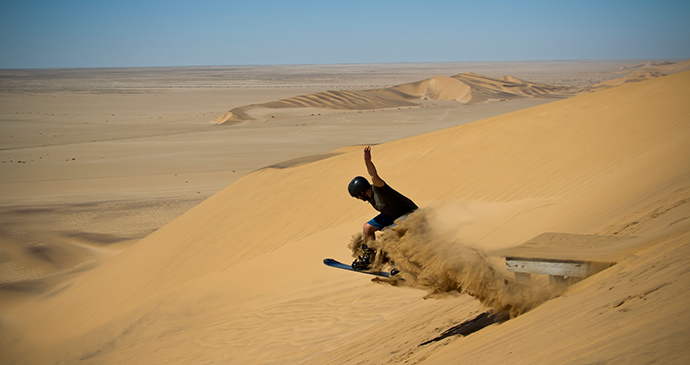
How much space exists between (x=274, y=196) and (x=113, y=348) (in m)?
5.48

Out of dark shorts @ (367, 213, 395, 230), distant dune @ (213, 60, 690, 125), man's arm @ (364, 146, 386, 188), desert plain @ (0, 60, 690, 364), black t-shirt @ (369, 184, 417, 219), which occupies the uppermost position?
distant dune @ (213, 60, 690, 125)

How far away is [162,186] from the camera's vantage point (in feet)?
68.4

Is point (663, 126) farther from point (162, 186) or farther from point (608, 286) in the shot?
point (162, 186)

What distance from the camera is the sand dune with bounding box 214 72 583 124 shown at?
50263 mm

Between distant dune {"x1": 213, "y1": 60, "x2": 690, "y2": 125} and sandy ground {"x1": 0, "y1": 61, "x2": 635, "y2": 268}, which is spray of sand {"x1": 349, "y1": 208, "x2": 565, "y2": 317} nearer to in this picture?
sandy ground {"x1": 0, "y1": 61, "x2": 635, "y2": 268}

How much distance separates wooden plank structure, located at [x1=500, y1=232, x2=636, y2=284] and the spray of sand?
0.40 ft

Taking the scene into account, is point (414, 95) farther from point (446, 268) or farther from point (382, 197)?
point (446, 268)

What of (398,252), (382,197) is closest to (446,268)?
(398,252)

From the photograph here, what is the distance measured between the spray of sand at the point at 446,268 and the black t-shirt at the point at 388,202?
0.19 m

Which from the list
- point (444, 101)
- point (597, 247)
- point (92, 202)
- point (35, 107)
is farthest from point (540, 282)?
point (35, 107)

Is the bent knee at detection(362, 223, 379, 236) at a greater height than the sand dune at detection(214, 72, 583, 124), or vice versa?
the sand dune at detection(214, 72, 583, 124)

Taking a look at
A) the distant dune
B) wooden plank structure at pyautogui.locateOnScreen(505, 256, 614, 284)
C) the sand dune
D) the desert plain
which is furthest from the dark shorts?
the sand dune

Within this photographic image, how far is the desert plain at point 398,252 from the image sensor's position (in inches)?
125

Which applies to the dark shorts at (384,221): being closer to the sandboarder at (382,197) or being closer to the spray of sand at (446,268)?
the sandboarder at (382,197)
